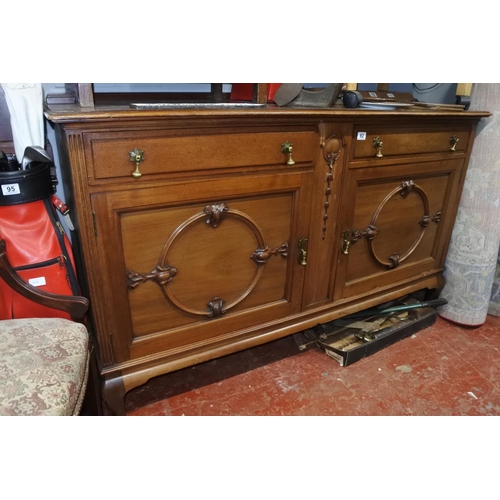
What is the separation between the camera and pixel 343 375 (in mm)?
1748

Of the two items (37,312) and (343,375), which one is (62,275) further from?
(343,375)

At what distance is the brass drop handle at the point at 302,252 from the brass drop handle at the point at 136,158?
2.25ft

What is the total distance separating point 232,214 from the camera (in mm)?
1354

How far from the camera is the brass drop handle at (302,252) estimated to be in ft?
5.10

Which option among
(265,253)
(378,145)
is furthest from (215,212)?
(378,145)

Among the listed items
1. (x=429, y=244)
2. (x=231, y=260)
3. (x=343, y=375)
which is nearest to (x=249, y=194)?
(x=231, y=260)

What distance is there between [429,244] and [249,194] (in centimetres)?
117

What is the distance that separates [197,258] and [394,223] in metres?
0.98

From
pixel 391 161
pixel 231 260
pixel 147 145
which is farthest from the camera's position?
pixel 391 161

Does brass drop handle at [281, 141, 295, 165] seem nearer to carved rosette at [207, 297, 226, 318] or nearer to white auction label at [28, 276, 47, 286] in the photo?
carved rosette at [207, 297, 226, 318]

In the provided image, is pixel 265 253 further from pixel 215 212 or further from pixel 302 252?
pixel 215 212

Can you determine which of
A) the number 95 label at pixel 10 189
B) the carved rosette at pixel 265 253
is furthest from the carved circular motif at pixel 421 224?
the number 95 label at pixel 10 189

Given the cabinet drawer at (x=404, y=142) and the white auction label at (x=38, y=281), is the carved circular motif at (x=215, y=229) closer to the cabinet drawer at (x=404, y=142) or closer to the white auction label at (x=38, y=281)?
the white auction label at (x=38, y=281)

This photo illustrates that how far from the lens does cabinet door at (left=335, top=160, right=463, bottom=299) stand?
1663mm
